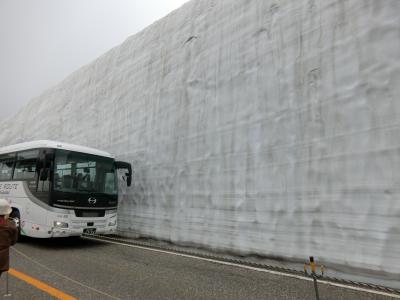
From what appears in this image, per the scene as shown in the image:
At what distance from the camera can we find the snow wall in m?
5.29

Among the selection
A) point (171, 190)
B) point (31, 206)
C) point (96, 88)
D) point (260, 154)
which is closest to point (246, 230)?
point (260, 154)

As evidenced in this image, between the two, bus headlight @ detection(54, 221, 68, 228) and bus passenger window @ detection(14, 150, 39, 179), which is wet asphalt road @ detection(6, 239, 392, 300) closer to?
bus headlight @ detection(54, 221, 68, 228)

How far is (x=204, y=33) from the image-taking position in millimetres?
9750

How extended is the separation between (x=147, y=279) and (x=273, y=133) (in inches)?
146

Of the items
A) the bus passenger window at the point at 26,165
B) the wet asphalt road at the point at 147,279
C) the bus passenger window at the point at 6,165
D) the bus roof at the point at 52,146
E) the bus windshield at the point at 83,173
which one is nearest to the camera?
the wet asphalt road at the point at 147,279

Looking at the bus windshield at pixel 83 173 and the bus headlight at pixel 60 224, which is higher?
the bus windshield at pixel 83 173

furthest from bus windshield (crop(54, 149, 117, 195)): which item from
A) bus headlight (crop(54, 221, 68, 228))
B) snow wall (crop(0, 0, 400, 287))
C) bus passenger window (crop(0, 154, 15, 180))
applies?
bus passenger window (crop(0, 154, 15, 180))

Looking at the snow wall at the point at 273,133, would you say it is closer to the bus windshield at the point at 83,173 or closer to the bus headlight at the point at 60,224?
the bus windshield at the point at 83,173

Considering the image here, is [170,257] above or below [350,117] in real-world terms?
below

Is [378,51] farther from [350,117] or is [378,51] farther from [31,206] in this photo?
[31,206]

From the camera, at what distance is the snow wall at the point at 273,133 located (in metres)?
5.29

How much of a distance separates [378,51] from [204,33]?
531 cm

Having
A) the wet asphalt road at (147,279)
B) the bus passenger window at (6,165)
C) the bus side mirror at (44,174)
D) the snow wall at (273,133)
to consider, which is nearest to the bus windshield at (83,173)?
the bus side mirror at (44,174)

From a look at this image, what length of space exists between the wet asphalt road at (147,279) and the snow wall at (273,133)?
3.85 ft
